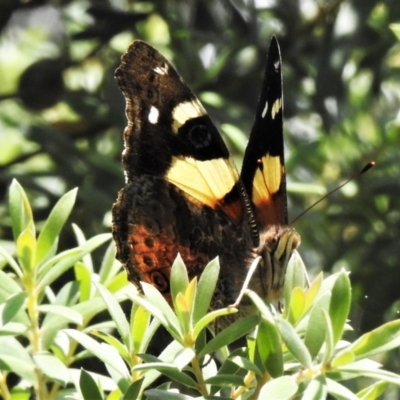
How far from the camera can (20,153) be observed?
1.87 metres

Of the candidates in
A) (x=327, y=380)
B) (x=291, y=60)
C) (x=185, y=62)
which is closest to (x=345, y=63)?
(x=291, y=60)

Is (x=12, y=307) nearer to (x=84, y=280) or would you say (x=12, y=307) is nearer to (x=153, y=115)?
(x=84, y=280)

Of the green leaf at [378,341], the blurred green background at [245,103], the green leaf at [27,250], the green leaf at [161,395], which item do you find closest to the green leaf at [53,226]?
the green leaf at [27,250]

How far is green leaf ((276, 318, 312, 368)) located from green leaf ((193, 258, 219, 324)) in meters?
0.11

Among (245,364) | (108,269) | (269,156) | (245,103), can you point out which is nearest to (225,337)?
(245,364)

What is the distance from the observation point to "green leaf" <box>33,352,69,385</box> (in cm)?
79

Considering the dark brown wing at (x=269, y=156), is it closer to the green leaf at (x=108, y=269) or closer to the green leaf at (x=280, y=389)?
the green leaf at (x=108, y=269)

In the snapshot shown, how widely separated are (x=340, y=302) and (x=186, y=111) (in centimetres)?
55

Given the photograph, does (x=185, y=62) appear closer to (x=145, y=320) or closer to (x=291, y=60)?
(x=291, y=60)

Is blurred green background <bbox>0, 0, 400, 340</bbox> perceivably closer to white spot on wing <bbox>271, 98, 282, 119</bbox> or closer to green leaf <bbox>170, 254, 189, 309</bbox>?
white spot on wing <bbox>271, 98, 282, 119</bbox>

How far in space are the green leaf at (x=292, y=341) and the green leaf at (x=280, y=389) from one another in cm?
2

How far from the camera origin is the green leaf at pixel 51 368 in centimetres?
79

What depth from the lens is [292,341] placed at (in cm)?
69

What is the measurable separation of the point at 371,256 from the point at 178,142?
58cm
